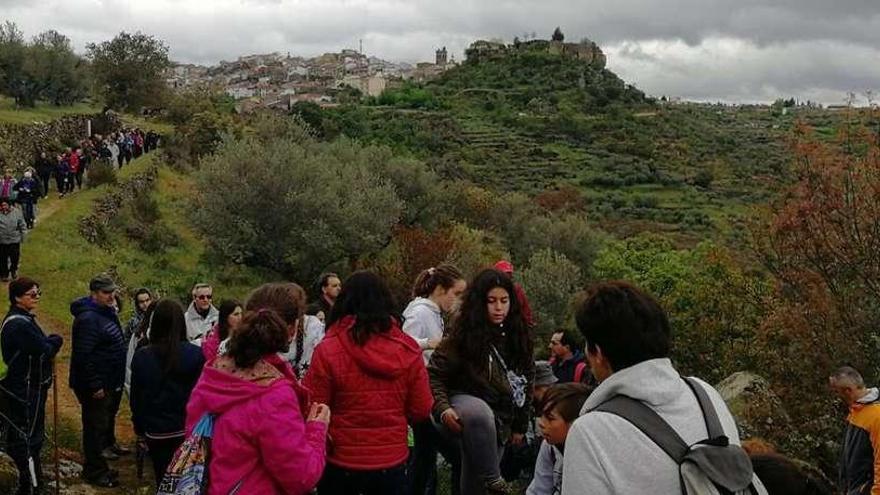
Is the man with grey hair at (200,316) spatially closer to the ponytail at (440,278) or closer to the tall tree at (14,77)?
the ponytail at (440,278)

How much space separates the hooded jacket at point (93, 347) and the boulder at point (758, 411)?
864 cm

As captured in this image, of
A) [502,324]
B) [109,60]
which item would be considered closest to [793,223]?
[502,324]

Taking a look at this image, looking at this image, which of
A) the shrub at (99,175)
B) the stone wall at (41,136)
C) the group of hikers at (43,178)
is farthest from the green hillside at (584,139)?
the shrub at (99,175)

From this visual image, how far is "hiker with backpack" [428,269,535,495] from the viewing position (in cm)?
437

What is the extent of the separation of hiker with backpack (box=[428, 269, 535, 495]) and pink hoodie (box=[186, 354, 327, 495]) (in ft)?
4.30

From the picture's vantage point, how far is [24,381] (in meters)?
5.75

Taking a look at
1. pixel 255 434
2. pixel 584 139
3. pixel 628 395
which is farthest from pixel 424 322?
pixel 584 139

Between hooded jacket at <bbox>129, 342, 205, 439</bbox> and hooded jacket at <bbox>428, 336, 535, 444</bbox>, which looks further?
hooded jacket at <bbox>129, 342, 205, 439</bbox>

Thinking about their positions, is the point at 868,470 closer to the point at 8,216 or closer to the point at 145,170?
the point at 8,216

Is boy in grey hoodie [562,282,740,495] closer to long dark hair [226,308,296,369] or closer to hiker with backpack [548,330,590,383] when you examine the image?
long dark hair [226,308,296,369]

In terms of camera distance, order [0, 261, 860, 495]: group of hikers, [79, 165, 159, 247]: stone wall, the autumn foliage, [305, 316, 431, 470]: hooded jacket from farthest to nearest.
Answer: [79, 165, 159, 247]: stone wall
the autumn foliage
[305, 316, 431, 470]: hooded jacket
[0, 261, 860, 495]: group of hikers

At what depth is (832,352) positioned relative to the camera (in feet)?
42.7

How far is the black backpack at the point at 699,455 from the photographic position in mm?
2041

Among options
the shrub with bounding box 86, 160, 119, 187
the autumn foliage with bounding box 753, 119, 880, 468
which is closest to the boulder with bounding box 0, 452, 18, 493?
the autumn foliage with bounding box 753, 119, 880, 468
